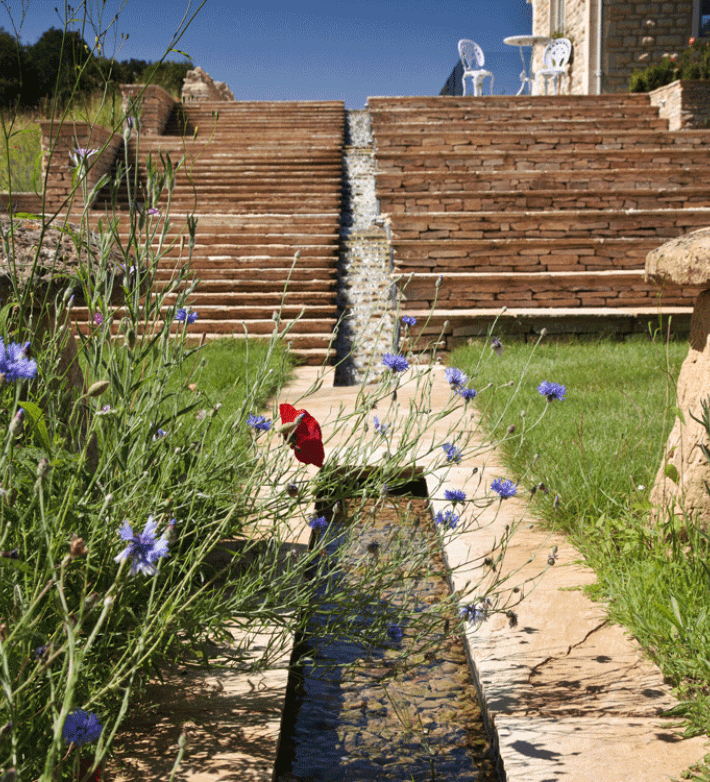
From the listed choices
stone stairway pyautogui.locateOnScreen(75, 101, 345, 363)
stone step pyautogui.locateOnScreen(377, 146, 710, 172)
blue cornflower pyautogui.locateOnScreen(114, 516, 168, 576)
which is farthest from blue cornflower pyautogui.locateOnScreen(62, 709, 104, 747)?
stone step pyautogui.locateOnScreen(377, 146, 710, 172)

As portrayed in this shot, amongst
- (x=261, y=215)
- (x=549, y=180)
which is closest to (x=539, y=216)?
(x=549, y=180)

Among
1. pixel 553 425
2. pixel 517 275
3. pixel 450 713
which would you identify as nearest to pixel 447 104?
pixel 517 275

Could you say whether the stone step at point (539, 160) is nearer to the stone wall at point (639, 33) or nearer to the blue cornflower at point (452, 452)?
the stone wall at point (639, 33)

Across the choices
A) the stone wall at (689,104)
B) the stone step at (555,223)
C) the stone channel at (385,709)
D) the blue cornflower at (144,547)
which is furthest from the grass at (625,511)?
the stone wall at (689,104)

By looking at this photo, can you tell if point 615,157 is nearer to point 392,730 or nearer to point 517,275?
point 517,275

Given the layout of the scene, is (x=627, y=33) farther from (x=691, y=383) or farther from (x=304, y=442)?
(x=304, y=442)

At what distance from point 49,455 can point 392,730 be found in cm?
108

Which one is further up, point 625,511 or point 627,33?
point 627,33

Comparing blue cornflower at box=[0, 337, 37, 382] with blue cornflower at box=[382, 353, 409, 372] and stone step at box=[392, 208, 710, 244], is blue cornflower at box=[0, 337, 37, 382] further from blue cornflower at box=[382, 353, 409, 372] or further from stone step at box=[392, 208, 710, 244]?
stone step at box=[392, 208, 710, 244]

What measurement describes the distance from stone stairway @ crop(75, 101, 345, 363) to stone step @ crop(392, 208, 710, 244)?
1136 mm

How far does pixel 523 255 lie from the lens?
25.2ft

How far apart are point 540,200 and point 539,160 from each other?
70.2 inches

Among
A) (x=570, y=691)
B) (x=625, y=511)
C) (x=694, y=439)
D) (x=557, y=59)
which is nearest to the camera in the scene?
(x=570, y=691)

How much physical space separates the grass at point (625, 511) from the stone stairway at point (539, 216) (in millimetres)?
1621
